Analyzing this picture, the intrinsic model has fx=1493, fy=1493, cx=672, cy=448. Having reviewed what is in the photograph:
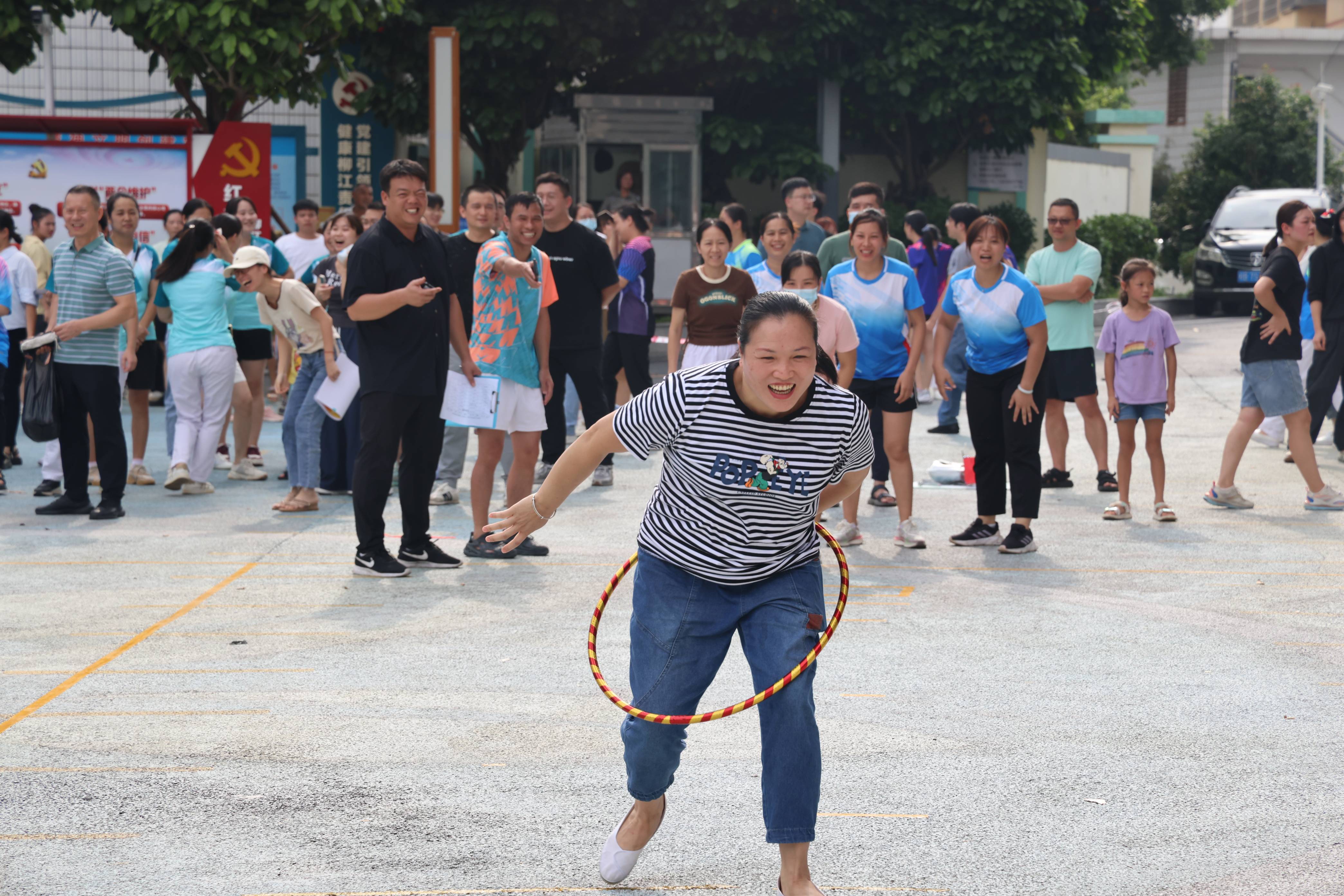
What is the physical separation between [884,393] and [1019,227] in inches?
795

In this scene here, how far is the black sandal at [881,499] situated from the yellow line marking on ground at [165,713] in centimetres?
539

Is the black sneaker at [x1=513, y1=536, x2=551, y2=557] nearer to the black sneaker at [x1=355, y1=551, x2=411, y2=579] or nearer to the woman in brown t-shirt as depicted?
Result: the black sneaker at [x1=355, y1=551, x2=411, y2=579]

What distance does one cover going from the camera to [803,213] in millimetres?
11469

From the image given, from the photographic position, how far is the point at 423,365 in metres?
7.60

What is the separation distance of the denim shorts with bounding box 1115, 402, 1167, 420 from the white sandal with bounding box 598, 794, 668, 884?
6314 mm

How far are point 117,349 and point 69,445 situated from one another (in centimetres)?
67

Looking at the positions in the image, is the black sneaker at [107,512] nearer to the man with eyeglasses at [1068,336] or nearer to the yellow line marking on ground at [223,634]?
the yellow line marking on ground at [223,634]

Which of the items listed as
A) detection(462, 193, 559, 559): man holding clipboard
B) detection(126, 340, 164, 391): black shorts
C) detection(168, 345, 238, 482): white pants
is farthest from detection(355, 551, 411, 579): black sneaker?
detection(126, 340, 164, 391): black shorts

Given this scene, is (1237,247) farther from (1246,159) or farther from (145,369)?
(145,369)

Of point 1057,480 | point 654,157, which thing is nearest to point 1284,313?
point 1057,480

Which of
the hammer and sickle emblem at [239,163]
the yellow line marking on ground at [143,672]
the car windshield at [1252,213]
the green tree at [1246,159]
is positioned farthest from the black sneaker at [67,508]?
the green tree at [1246,159]

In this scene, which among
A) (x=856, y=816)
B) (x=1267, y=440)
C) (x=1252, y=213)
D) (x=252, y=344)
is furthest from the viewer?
(x=1252, y=213)

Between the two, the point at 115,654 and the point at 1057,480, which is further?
the point at 1057,480

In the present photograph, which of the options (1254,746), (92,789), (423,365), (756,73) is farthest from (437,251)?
(756,73)
